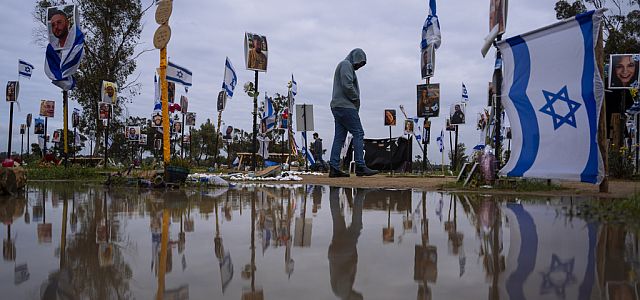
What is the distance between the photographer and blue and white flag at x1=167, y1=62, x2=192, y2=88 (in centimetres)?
824

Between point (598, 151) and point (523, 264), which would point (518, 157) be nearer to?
point (598, 151)

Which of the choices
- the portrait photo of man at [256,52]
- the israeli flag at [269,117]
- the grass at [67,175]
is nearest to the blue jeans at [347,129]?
the portrait photo of man at [256,52]

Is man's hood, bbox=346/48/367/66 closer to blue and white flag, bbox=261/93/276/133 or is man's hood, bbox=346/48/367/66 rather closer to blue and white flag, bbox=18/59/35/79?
blue and white flag, bbox=261/93/276/133

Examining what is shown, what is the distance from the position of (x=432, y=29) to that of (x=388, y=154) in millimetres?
6407

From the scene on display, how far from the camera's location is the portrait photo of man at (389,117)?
2186 centimetres

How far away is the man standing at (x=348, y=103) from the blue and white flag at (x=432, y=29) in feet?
8.52

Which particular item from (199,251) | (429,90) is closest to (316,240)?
(199,251)

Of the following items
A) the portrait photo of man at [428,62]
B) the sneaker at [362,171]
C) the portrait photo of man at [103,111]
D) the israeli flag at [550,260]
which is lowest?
the israeli flag at [550,260]

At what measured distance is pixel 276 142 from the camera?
34.0 m

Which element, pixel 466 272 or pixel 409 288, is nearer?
pixel 409 288

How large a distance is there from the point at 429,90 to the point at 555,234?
7.67 meters

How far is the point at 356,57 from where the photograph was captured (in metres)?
8.54

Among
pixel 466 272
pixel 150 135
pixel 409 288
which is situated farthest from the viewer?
pixel 150 135

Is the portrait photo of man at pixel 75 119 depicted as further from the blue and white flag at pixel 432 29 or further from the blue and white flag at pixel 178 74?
the blue and white flag at pixel 432 29
